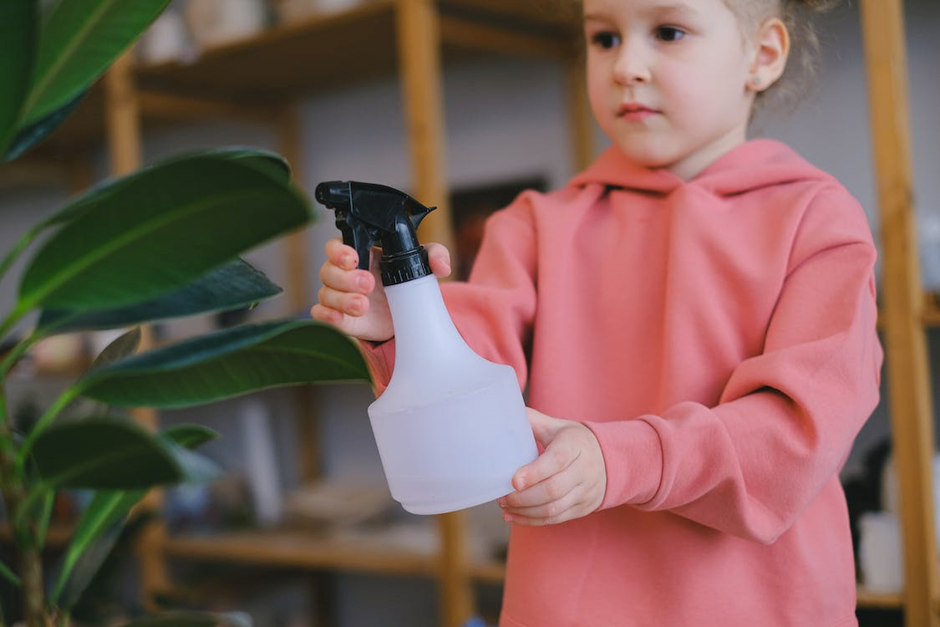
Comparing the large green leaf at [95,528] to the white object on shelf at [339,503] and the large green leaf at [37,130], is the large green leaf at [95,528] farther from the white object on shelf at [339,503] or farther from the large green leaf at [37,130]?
the white object on shelf at [339,503]

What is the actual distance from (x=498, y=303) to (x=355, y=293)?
0.17 meters

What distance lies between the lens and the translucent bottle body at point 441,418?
582 millimetres

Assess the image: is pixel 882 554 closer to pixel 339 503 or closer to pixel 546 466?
pixel 546 466

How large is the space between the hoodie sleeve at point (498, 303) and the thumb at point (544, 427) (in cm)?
13

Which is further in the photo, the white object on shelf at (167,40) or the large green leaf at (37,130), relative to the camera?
the white object on shelf at (167,40)

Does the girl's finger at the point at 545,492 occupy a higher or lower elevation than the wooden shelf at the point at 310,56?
lower

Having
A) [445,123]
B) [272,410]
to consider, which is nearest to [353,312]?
[445,123]

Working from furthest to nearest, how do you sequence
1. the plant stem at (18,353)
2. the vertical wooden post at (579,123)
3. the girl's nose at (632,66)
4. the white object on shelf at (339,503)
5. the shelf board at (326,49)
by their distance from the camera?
the white object on shelf at (339,503)
the vertical wooden post at (579,123)
the shelf board at (326,49)
the girl's nose at (632,66)
the plant stem at (18,353)

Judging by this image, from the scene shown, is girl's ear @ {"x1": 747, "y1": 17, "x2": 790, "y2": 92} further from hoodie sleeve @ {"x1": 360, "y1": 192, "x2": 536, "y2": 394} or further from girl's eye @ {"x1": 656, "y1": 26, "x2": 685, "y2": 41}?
hoodie sleeve @ {"x1": 360, "y1": 192, "x2": 536, "y2": 394}

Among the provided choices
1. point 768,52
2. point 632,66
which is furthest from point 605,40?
point 768,52

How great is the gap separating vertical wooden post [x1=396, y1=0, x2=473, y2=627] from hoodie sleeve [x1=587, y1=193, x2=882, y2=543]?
3.93 ft

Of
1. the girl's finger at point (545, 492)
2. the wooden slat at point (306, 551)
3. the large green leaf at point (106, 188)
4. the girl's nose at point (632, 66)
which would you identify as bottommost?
the wooden slat at point (306, 551)

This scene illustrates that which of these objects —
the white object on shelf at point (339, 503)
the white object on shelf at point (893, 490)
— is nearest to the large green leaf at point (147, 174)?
the white object on shelf at point (893, 490)

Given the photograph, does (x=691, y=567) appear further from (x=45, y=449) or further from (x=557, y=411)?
(x=45, y=449)
